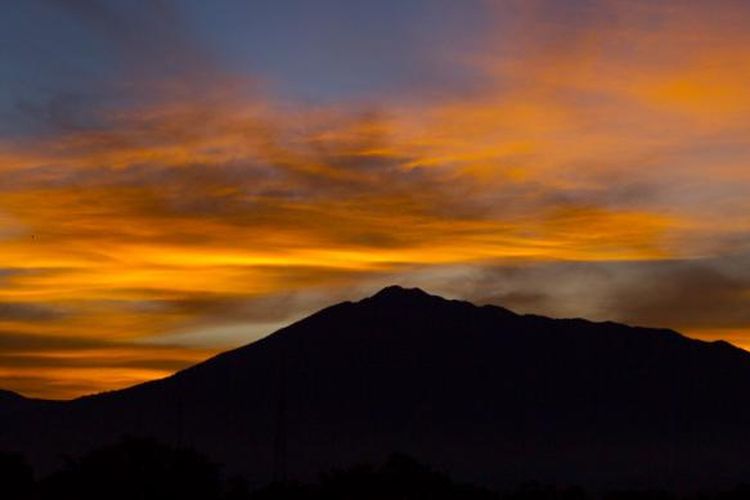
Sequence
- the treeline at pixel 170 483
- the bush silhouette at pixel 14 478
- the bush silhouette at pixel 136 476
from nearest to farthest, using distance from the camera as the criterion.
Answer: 1. the bush silhouette at pixel 136 476
2. the treeline at pixel 170 483
3. the bush silhouette at pixel 14 478

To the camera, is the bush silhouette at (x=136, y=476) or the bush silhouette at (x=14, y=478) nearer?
the bush silhouette at (x=136, y=476)

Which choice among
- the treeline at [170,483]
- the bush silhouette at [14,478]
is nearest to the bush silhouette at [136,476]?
the treeline at [170,483]

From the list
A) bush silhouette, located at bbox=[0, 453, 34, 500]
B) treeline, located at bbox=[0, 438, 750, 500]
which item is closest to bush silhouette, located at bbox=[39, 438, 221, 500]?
treeline, located at bbox=[0, 438, 750, 500]

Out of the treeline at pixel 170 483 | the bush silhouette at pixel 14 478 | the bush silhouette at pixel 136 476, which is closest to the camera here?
the bush silhouette at pixel 136 476

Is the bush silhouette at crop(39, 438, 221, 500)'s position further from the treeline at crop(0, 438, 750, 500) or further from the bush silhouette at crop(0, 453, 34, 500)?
the bush silhouette at crop(0, 453, 34, 500)

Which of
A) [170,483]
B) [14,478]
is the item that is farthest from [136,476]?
[14,478]

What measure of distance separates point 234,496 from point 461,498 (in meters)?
13.8

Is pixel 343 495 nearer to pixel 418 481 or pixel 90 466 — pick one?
pixel 418 481

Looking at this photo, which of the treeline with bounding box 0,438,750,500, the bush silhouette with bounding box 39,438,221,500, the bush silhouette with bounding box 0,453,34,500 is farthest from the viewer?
the bush silhouette with bounding box 0,453,34,500

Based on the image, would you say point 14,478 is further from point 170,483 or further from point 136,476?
point 170,483

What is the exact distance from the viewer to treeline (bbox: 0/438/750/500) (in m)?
77.1

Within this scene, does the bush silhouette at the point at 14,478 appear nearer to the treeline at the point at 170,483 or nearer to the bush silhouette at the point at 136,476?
the treeline at the point at 170,483

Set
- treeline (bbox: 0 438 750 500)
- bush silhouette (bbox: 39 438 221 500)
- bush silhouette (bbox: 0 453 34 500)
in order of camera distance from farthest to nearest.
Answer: bush silhouette (bbox: 0 453 34 500) < treeline (bbox: 0 438 750 500) < bush silhouette (bbox: 39 438 221 500)

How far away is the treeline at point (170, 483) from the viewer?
3036 inches
